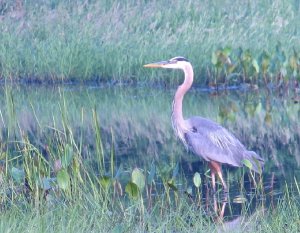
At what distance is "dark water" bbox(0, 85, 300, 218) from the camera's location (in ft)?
27.8

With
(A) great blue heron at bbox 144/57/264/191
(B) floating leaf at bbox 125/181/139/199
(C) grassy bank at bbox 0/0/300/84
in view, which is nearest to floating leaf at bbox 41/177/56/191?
(B) floating leaf at bbox 125/181/139/199

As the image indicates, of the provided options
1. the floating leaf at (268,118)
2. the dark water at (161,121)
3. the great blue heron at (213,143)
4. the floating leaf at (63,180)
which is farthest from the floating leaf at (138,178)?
the floating leaf at (268,118)

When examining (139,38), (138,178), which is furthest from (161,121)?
(138,178)

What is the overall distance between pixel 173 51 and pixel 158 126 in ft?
13.3

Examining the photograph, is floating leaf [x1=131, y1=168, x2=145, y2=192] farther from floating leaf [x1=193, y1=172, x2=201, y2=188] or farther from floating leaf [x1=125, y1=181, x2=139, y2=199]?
floating leaf [x1=193, y1=172, x2=201, y2=188]

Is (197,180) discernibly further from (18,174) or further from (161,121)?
(161,121)

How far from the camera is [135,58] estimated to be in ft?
47.6

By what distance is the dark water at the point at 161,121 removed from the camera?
27.8ft

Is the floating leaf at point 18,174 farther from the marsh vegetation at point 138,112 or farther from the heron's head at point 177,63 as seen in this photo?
the heron's head at point 177,63

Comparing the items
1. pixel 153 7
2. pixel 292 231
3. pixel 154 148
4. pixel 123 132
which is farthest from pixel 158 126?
A: pixel 153 7

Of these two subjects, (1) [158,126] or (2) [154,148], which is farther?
(1) [158,126]

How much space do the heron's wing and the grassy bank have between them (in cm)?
570

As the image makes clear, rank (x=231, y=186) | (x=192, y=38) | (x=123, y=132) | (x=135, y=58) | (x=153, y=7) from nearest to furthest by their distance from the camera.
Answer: (x=231, y=186), (x=123, y=132), (x=135, y=58), (x=192, y=38), (x=153, y=7)

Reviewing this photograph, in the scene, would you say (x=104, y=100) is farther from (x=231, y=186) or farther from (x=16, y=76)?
(x=231, y=186)
